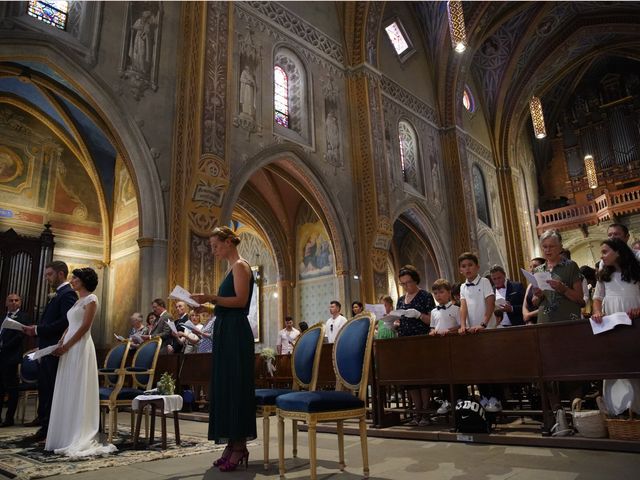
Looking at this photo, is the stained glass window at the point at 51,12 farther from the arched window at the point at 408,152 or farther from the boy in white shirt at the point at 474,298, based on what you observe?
the arched window at the point at 408,152

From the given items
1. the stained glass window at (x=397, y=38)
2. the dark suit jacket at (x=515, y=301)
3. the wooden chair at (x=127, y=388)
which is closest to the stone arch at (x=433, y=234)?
the stained glass window at (x=397, y=38)

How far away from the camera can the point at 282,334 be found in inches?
415

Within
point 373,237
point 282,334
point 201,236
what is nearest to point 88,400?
point 201,236

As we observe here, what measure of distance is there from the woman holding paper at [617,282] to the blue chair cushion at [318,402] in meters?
2.06

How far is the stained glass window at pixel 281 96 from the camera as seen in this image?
11.8 m

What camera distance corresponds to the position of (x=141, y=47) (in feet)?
29.9

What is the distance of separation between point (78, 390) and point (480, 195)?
1708 cm

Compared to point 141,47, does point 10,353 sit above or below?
below

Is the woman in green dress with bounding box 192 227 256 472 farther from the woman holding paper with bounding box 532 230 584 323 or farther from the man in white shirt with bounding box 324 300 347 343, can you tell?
the man in white shirt with bounding box 324 300 347 343

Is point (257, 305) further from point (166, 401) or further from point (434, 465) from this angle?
point (434, 465)

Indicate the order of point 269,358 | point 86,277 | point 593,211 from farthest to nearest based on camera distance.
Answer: point 593,211 < point 269,358 < point 86,277

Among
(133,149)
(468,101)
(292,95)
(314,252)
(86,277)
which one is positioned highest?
(468,101)

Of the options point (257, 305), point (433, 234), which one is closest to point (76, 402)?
point (257, 305)

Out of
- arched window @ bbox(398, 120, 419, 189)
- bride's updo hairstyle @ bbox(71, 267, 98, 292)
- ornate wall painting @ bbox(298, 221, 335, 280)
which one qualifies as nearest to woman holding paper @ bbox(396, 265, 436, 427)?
bride's updo hairstyle @ bbox(71, 267, 98, 292)
